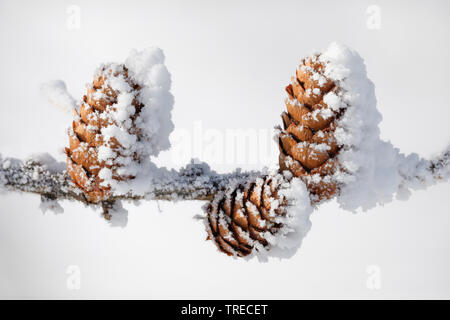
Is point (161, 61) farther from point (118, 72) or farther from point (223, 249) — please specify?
point (223, 249)

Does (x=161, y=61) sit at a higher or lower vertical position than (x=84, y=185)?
higher

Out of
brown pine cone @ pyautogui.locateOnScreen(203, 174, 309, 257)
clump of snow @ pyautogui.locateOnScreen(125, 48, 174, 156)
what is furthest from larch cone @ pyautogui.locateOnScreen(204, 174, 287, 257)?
clump of snow @ pyautogui.locateOnScreen(125, 48, 174, 156)

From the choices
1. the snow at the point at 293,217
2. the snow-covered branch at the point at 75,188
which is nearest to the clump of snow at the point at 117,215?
the snow-covered branch at the point at 75,188

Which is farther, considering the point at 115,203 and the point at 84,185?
the point at 115,203

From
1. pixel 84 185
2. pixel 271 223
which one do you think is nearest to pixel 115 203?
pixel 84 185

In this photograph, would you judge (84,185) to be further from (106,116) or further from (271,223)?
(271,223)

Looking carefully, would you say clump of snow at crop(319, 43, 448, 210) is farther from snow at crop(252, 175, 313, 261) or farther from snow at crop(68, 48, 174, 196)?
snow at crop(68, 48, 174, 196)

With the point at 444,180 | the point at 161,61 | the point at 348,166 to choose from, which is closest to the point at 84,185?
the point at 161,61

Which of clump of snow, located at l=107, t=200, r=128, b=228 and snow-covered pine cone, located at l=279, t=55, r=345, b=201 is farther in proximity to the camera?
clump of snow, located at l=107, t=200, r=128, b=228
